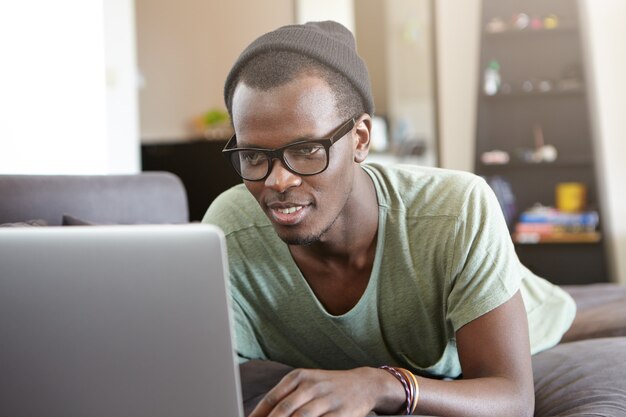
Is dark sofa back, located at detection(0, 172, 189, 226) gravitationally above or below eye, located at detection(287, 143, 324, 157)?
below

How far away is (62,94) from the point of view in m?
3.05

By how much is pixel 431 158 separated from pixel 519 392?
4.04 metres

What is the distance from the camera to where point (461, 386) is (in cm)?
119

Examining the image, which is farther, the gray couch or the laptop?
the gray couch

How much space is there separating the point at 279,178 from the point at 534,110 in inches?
153

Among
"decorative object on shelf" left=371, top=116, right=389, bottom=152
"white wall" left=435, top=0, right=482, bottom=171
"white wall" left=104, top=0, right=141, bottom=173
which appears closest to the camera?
"white wall" left=104, top=0, right=141, bottom=173

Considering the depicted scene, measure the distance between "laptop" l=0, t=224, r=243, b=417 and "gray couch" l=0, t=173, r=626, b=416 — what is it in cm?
74

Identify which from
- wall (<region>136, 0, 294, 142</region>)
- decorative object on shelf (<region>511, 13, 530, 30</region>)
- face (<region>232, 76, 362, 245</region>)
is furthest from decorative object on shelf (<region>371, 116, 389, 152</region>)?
face (<region>232, 76, 362, 245</region>)

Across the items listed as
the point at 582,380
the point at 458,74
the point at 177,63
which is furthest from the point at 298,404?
the point at 177,63

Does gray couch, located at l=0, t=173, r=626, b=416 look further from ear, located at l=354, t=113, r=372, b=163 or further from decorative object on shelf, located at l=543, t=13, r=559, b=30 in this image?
decorative object on shelf, located at l=543, t=13, r=559, b=30

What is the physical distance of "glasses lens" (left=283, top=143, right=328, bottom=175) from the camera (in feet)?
4.07

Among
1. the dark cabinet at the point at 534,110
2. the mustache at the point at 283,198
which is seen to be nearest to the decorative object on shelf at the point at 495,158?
the dark cabinet at the point at 534,110

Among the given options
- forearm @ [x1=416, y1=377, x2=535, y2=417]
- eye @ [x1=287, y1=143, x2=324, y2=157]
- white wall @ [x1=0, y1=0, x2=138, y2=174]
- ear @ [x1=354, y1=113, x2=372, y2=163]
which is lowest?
forearm @ [x1=416, y1=377, x2=535, y2=417]

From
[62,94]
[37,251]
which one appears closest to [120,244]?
[37,251]
